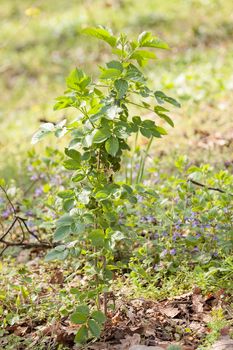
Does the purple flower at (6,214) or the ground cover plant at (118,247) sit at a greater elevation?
the purple flower at (6,214)

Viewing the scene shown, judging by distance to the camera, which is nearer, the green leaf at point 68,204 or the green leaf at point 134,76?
the green leaf at point 134,76

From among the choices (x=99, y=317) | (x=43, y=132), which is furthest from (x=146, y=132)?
(x=99, y=317)

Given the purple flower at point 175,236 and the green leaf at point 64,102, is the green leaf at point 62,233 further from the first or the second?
the purple flower at point 175,236

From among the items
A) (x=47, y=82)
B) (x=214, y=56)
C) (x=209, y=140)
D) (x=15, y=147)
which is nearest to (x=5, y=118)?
(x=47, y=82)

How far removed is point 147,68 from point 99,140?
5720mm

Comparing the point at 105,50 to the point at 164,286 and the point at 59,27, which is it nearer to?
the point at 59,27

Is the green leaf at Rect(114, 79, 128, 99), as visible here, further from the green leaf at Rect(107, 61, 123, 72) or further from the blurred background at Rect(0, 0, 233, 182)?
the blurred background at Rect(0, 0, 233, 182)

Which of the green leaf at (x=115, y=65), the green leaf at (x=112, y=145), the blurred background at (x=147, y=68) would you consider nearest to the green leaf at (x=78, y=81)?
the green leaf at (x=115, y=65)

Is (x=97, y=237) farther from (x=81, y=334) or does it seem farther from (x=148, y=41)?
(x=148, y=41)

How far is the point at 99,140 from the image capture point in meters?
2.46

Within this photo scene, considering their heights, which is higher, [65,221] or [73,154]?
[73,154]

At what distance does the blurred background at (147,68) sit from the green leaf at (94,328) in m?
2.20

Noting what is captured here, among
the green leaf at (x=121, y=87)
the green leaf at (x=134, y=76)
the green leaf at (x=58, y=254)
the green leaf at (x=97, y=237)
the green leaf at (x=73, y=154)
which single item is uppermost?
the green leaf at (x=134, y=76)

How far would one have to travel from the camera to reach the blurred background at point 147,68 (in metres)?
5.40
